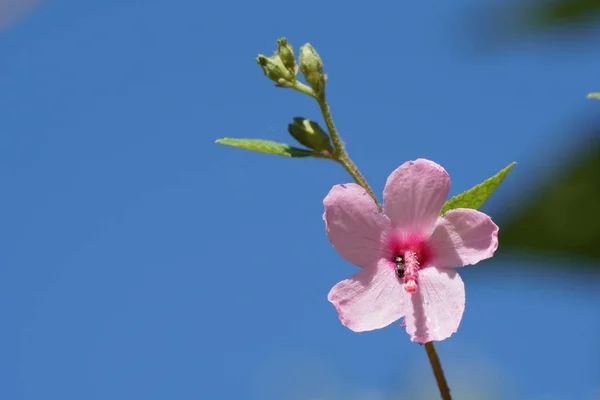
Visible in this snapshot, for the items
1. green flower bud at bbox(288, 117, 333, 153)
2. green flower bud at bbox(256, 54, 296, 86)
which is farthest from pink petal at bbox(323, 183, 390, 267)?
green flower bud at bbox(256, 54, 296, 86)

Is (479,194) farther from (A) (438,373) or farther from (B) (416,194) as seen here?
(A) (438,373)

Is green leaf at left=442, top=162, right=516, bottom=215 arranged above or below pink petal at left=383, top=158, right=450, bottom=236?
below

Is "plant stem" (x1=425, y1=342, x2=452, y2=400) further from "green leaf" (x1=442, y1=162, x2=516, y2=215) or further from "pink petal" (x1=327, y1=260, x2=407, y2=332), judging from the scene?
"green leaf" (x1=442, y1=162, x2=516, y2=215)

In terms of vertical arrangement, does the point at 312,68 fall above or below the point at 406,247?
above

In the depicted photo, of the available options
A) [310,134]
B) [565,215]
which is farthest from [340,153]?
[565,215]

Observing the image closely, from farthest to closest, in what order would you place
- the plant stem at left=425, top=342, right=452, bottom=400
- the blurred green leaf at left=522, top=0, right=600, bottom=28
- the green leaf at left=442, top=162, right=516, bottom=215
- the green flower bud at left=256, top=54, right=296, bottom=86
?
the blurred green leaf at left=522, top=0, right=600, bottom=28 → the green flower bud at left=256, top=54, right=296, bottom=86 → the green leaf at left=442, top=162, right=516, bottom=215 → the plant stem at left=425, top=342, right=452, bottom=400
